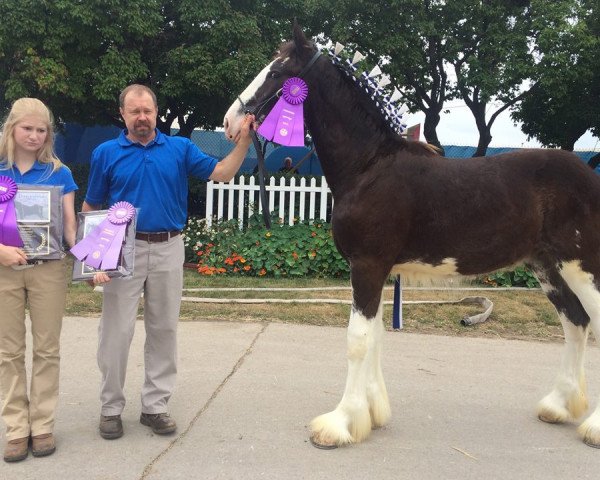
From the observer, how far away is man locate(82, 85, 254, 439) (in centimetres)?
280

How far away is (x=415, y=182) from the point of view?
2846 millimetres

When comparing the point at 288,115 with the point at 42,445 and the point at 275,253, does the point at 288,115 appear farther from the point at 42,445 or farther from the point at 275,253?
the point at 275,253

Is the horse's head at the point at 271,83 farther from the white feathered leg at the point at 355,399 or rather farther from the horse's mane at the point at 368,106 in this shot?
the white feathered leg at the point at 355,399

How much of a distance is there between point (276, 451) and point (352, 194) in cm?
151

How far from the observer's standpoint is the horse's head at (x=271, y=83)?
9.30 feet

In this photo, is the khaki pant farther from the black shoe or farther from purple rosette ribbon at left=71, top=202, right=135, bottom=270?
purple rosette ribbon at left=71, top=202, right=135, bottom=270

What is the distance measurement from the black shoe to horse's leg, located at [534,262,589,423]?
105 inches

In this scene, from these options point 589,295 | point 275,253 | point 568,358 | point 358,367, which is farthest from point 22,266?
point 275,253

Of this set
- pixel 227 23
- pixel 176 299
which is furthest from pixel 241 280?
pixel 227 23

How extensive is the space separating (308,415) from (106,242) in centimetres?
169

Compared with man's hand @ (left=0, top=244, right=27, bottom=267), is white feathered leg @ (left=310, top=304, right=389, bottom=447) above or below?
below

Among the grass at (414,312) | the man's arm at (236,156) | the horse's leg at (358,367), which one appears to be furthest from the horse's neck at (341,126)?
the grass at (414,312)

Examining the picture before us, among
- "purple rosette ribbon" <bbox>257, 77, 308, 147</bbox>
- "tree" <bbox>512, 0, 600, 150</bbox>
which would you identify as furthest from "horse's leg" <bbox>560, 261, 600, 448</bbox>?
"tree" <bbox>512, 0, 600, 150</bbox>

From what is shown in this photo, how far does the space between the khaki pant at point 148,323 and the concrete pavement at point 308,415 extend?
0.24 metres
